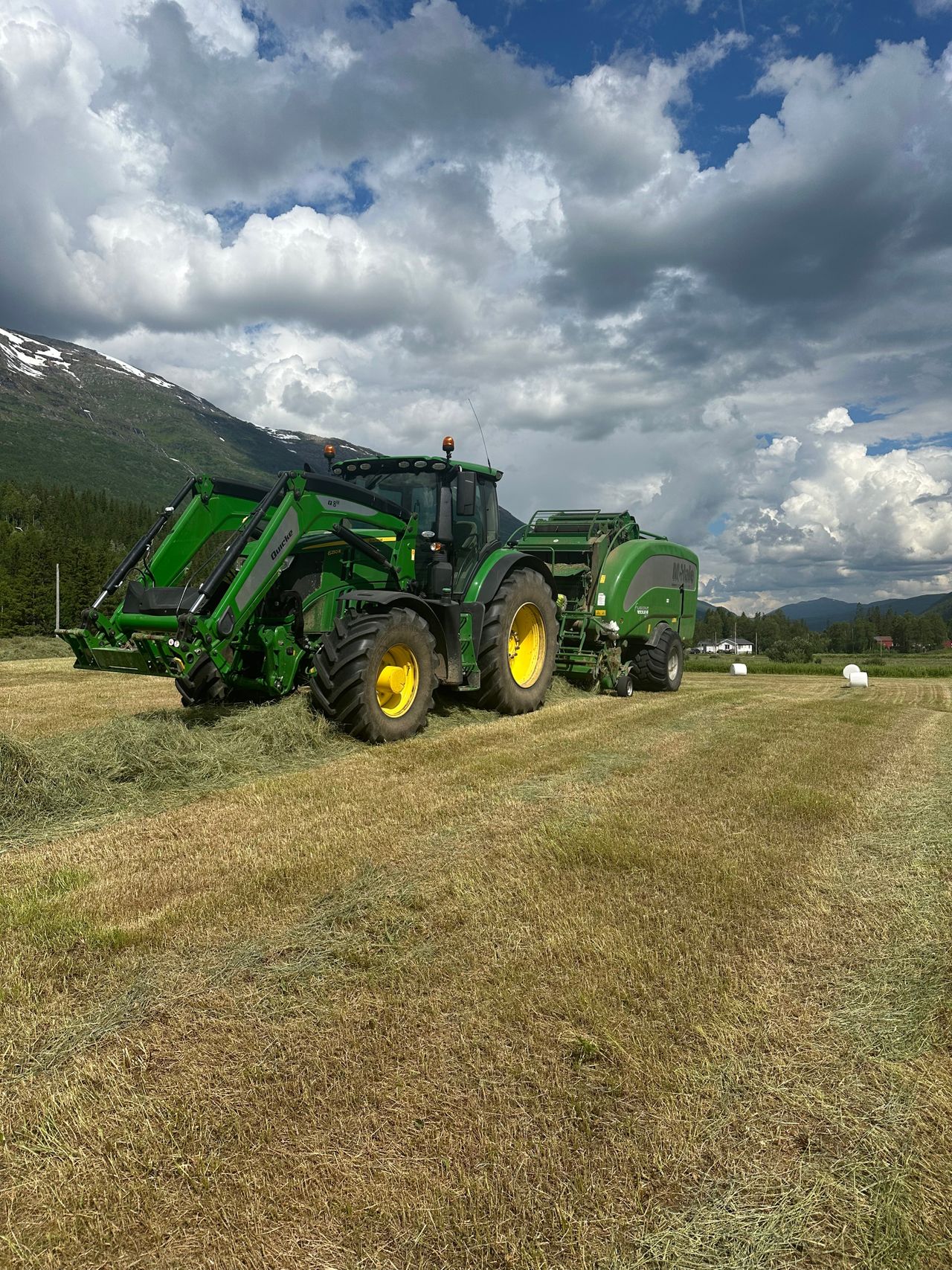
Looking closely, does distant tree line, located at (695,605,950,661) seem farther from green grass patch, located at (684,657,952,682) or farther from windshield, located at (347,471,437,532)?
windshield, located at (347,471,437,532)

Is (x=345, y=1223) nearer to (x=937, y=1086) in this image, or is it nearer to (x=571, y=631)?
(x=937, y=1086)

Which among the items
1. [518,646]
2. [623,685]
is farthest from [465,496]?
[623,685]

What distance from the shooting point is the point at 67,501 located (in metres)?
88.3

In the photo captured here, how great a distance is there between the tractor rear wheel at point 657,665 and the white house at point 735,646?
9953cm

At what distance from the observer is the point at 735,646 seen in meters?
122

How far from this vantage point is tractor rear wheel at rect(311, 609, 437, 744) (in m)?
7.41

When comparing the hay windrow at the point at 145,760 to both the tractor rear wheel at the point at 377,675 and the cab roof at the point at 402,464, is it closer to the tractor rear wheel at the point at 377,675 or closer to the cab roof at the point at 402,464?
the tractor rear wheel at the point at 377,675

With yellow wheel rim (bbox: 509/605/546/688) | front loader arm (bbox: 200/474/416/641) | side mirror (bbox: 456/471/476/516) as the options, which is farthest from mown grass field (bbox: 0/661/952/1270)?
yellow wheel rim (bbox: 509/605/546/688)

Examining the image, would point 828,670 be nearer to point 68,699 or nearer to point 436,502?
point 436,502

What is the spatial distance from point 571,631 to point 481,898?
351 inches

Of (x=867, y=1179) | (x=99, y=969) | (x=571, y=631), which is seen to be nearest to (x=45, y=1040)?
(x=99, y=969)

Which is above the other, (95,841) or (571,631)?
(571,631)

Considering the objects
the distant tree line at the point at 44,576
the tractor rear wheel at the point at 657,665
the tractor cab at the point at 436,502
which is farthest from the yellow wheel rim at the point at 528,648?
the distant tree line at the point at 44,576

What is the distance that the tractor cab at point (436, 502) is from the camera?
9.04m
